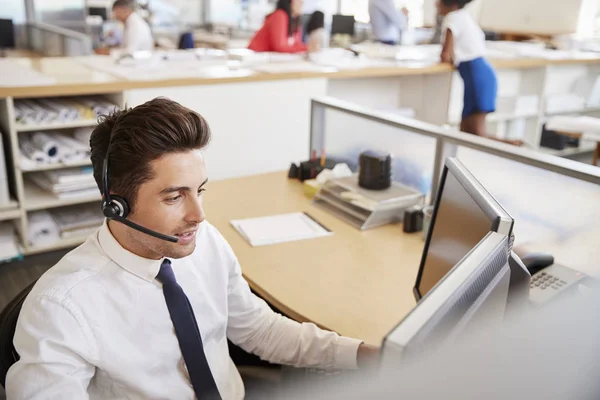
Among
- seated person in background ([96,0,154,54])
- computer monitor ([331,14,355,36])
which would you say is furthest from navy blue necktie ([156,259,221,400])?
computer monitor ([331,14,355,36])

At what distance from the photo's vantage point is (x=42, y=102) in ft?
9.32

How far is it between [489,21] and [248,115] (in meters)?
4.52

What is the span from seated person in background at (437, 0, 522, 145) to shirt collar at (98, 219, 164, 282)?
9.94 ft

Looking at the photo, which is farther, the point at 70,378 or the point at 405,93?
the point at 405,93

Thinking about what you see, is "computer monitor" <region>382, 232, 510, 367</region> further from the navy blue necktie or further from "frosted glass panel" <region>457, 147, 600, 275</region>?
"frosted glass panel" <region>457, 147, 600, 275</region>

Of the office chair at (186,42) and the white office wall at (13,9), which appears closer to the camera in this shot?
Answer: the office chair at (186,42)

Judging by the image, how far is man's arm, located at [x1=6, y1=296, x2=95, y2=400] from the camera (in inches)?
34.0

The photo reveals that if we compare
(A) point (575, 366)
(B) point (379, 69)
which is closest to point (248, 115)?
(B) point (379, 69)

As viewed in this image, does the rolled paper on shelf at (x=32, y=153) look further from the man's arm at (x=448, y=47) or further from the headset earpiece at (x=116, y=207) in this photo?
the man's arm at (x=448, y=47)

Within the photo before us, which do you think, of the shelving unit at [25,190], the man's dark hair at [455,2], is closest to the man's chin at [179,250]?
the shelving unit at [25,190]

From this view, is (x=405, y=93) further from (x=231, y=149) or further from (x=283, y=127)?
(x=231, y=149)

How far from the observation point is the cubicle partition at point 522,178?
1382 mm

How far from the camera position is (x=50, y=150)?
2686mm

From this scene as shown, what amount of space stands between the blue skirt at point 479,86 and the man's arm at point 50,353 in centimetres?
319
